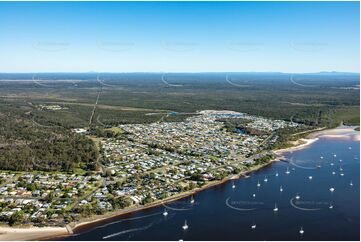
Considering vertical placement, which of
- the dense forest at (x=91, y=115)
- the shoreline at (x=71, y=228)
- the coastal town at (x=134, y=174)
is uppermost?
the dense forest at (x=91, y=115)

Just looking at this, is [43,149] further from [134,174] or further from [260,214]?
[260,214]

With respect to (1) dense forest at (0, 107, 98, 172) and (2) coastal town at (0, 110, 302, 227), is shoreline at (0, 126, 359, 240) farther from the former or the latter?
(1) dense forest at (0, 107, 98, 172)

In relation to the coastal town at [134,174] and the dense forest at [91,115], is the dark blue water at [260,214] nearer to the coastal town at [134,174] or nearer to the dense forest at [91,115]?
the coastal town at [134,174]

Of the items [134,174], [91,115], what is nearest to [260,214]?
[134,174]

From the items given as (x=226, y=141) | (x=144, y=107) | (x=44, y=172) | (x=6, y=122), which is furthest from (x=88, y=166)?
(x=144, y=107)

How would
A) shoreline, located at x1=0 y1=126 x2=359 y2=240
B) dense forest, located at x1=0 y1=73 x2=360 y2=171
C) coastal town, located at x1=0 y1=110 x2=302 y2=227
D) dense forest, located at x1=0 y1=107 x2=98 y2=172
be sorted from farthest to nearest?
dense forest, located at x1=0 y1=73 x2=360 y2=171 → dense forest, located at x1=0 y1=107 x2=98 y2=172 → coastal town, located at x1=0 y1=110 x2=302 y2=227 → shoreline, located at x1=0 y1=126 x2=359 y2=240

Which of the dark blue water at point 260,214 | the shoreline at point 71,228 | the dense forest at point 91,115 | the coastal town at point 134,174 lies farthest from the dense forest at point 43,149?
the dark blue water at point 260,214

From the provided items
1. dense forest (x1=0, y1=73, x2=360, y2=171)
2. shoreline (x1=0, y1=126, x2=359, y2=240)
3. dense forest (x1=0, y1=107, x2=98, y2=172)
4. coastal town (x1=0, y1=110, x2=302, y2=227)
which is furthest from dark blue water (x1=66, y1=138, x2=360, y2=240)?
dense forest (x1=0, y1=73, x2=360, y2=171)
